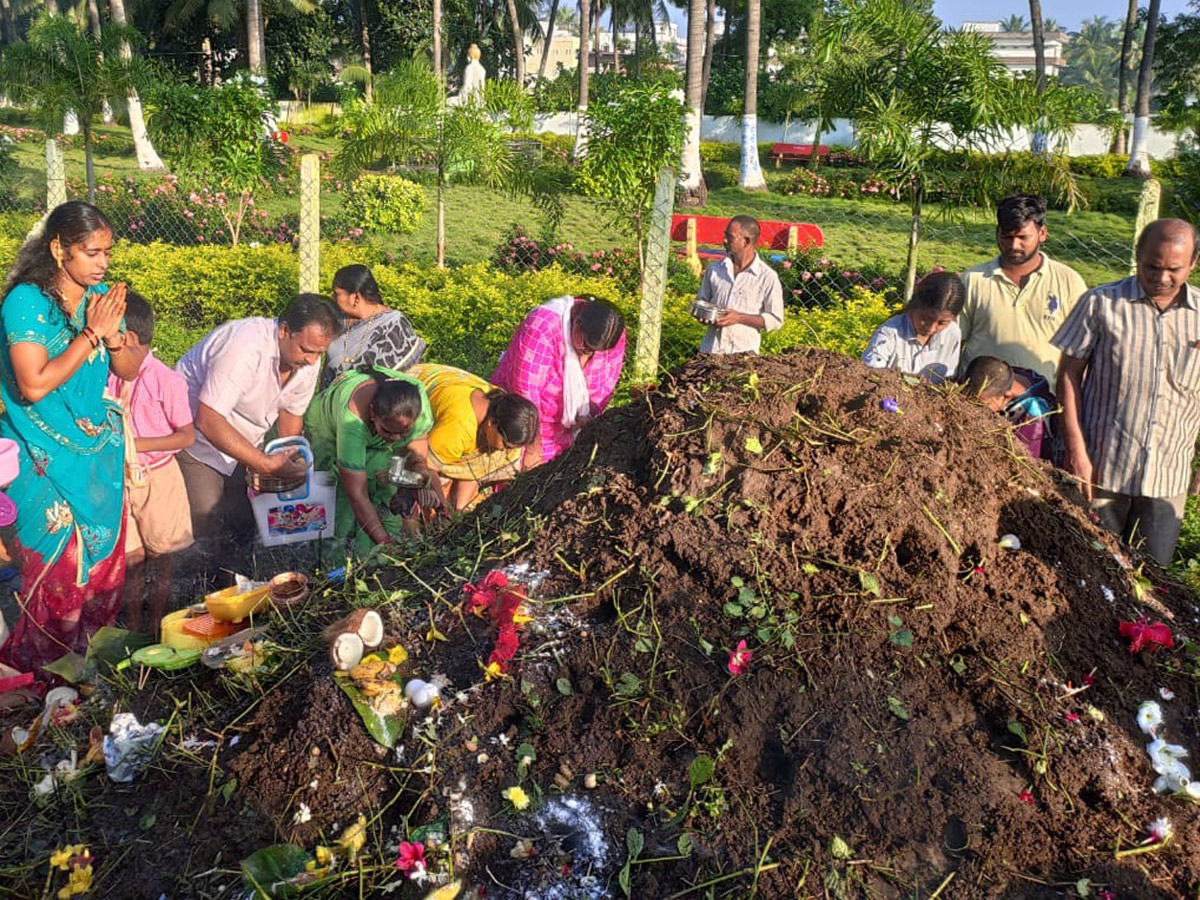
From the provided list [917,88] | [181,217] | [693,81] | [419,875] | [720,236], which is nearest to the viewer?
[419,875]

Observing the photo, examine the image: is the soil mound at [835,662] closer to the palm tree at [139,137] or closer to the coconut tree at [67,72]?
the coconut tree at [67,72]

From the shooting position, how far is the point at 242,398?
4.42 meters

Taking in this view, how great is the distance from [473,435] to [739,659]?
7.45 feet

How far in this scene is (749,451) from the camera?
2762 mm

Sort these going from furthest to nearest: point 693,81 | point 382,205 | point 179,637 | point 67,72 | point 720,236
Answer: point 693,81
point 382,205
point 720,236
point 67,72
point 179,637

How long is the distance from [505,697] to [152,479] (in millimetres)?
2588

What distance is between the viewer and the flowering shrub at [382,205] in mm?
16531

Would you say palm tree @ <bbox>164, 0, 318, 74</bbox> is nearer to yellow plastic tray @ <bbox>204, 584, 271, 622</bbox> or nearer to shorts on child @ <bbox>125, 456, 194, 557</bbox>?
shorts on child @ <bbox>125, 456, 194, 557</bbox>

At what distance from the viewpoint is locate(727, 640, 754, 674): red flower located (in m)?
2.36

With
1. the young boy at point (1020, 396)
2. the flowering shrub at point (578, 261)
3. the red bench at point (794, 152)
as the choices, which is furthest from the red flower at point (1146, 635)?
the red bench at point (794, 152)

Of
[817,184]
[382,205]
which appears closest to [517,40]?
[817,184]

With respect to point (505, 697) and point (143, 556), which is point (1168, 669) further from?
point (143, 556)

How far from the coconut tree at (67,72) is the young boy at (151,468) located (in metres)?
9.46

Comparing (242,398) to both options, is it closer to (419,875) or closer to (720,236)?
(419,875)
